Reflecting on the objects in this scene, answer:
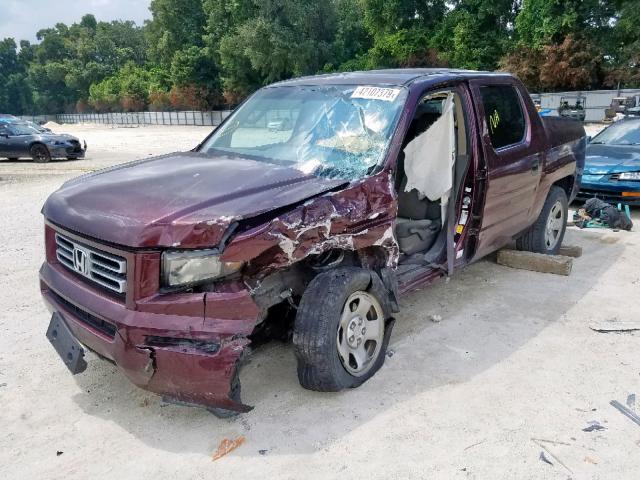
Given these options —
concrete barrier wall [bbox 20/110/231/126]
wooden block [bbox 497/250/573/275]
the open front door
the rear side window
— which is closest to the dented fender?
the open front door

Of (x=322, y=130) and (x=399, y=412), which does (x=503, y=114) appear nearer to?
(x=322, y=130)

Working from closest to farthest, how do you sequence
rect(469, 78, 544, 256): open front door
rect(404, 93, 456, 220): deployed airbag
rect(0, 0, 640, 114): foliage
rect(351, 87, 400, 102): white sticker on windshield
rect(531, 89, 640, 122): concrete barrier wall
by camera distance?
rect(351, 87, 400, 102): white sticker on windshield → rect(404, 93, 456, 220): deployed airbag → rect(469, 78, 544, 256): open front door → rect(531, 89, 640, 122): concrete barrier wall → rect(0, 0, 640, 114): foliage

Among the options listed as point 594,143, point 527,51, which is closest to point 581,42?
point 527,51

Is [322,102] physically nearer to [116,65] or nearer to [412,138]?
[412,138]

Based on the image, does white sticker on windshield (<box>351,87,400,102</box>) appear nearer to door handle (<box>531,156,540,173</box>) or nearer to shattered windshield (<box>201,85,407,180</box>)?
shattered windshield (<box>201,85,407,180</box>)

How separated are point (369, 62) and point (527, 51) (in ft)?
37.7

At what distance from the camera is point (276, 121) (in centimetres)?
422

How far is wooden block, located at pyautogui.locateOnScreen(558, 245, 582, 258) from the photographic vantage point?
6.14m

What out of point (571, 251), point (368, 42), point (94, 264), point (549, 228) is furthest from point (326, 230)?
point (368, 42)

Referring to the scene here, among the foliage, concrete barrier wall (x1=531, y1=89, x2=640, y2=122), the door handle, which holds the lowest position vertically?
the door handle

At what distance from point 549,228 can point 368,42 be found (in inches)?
1629

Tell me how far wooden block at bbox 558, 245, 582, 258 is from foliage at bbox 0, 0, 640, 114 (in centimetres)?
2744

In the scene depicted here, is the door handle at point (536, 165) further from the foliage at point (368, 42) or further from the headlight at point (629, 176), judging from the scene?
the foliage at point (368, 42)

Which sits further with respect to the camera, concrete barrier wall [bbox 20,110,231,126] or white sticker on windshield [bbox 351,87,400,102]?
concrete barrier wall [bbox 20,110,231,126]
